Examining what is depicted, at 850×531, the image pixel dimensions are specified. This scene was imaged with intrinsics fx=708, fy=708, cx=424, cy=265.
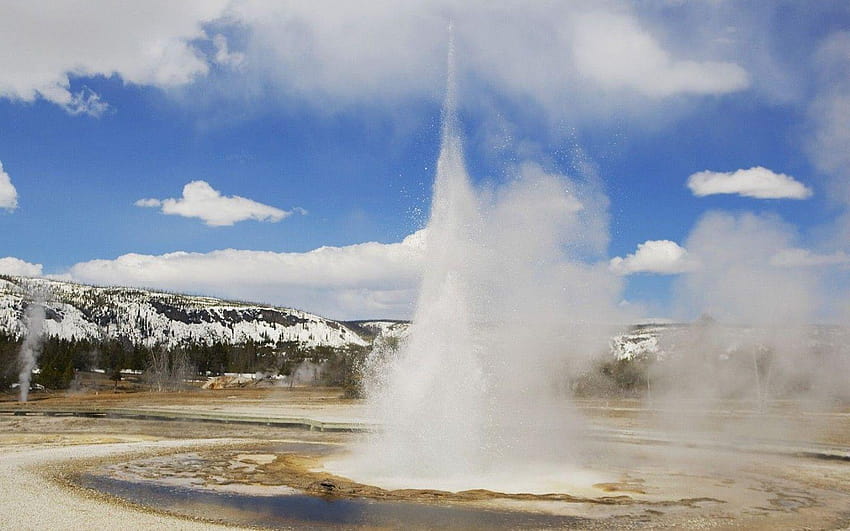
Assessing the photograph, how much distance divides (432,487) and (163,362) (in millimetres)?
63386

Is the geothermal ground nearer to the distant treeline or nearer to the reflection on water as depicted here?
the reflection on water

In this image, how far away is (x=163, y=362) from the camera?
71.2 m

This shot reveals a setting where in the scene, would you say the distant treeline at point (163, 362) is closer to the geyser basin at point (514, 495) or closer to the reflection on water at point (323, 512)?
the geyser basin at point (514, 495)

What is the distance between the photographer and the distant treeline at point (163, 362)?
61.8 meters

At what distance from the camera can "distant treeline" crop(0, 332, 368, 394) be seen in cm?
6181

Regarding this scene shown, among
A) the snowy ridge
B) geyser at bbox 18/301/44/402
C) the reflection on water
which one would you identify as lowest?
the reflection on water

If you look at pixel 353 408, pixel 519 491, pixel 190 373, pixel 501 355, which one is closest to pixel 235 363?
pixel 190 373

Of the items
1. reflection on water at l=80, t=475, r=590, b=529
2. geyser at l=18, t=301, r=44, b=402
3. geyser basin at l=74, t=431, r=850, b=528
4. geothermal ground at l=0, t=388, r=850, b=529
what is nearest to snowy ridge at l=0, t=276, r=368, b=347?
geyser at l=18, t=301, r=44, b=402

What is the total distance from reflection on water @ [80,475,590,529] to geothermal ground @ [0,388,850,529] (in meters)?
0.03

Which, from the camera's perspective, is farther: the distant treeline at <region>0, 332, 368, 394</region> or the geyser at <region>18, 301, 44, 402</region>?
the distant treeline at <region>0, 332, 368, 394</region>

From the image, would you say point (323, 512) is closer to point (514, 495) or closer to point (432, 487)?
point (432, 487)

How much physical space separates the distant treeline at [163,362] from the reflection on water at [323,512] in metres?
38.3

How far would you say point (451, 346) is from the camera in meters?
16.6

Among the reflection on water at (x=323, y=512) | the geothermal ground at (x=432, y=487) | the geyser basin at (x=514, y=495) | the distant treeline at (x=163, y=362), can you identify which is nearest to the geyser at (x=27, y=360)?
the distant treeline at (x=163, y=362)
